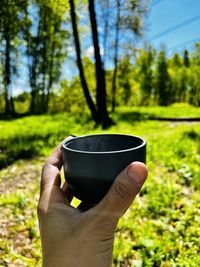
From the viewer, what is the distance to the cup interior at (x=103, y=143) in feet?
5.25

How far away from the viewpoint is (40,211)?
4.82 feet

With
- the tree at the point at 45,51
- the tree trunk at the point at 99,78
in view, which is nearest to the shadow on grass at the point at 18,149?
the tree trunk at the point at 99,78

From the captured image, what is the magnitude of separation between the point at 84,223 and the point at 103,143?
17.7 inches

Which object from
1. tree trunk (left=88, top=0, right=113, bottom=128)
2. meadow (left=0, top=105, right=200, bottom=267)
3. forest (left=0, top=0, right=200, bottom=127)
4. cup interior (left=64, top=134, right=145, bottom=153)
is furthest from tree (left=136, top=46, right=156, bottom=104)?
cup interior (left=64, top=134, right=145, bottom=153)

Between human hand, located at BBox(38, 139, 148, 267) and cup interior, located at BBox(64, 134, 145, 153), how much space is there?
237 millimetres

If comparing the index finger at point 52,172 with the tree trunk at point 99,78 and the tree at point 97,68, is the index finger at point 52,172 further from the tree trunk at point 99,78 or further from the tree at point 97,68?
the tree at point 97,68

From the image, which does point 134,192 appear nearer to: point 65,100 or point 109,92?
point 109,92

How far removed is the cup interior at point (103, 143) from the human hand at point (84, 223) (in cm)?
24

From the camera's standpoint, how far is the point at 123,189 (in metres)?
1.27

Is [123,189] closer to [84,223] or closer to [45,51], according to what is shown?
[84,223]

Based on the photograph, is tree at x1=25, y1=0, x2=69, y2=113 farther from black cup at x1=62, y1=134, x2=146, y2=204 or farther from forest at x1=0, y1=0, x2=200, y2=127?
black cup at x1=62, y1=134, x2=146, y2=204

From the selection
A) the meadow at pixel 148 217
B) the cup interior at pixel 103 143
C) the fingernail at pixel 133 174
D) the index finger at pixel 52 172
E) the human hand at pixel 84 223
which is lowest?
the meadow at pixel 148 217

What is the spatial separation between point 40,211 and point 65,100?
3389cm

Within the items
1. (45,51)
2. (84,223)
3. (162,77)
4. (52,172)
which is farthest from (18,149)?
(162,77)
